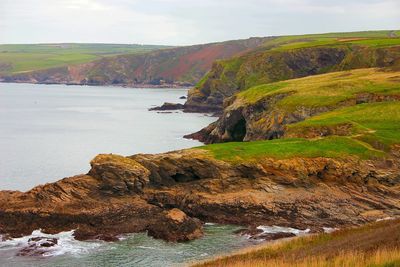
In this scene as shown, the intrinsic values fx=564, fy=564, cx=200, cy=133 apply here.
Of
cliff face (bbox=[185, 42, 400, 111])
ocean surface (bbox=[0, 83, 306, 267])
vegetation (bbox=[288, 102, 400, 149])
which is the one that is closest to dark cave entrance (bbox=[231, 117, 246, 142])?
ocean surface (bbox=[0, 83, 306, 267])

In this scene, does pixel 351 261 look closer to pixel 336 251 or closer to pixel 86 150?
pixel 336 251

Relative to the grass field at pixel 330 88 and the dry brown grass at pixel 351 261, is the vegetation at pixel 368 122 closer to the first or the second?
the grass field at pixel 330 88

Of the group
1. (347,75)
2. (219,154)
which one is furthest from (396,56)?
(219,154)

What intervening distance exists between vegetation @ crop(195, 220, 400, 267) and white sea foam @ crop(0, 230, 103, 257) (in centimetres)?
1136

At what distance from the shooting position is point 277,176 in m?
42.6

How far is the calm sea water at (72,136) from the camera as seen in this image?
198ft

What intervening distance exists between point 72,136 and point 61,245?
56.1 m

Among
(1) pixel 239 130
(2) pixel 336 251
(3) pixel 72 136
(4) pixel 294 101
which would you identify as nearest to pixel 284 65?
(1) pixel 239 130

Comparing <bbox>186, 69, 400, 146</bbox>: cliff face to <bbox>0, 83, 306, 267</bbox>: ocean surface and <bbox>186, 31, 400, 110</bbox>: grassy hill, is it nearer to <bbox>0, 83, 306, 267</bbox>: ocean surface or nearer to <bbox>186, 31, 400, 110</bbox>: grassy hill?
<bbox>0, 83, 306, 267</bbox>: ocean surface

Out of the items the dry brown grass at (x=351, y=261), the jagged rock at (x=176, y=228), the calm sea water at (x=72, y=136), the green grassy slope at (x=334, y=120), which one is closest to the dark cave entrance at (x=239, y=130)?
the green grassy slope at (x=334, y=120)

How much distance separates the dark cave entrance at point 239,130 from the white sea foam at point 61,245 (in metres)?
43.8

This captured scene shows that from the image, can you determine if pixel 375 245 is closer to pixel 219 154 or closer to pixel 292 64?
pixel 219 154

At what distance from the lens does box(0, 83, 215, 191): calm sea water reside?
60438 millimetres

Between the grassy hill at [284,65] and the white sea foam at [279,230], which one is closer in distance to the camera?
the white sea foam at [279,230]
